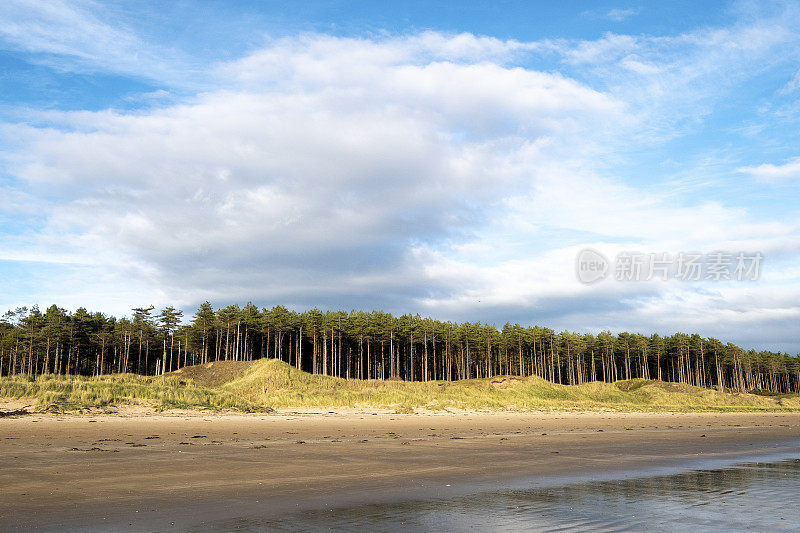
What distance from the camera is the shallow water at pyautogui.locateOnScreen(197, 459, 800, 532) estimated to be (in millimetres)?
7641

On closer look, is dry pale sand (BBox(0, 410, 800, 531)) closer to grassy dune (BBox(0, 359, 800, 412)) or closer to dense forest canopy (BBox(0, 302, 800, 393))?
grassy dune (BBox(0, 359, 800, 412))

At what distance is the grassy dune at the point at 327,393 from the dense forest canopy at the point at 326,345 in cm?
1970

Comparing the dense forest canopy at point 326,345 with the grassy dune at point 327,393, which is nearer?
the grassy dune at point 327,393

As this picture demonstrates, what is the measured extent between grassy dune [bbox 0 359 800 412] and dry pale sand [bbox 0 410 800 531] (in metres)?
6.28

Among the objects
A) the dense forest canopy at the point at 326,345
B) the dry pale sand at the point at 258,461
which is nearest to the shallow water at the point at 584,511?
the dry pale sand at the point at 258,461

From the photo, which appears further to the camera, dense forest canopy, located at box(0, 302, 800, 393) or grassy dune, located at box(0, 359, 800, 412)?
dense forest canopy, located at box(0, 302, 800, 393)

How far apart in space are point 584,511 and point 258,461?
913 cm

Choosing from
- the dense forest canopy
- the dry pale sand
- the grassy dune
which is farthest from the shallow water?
the dense forest canopy

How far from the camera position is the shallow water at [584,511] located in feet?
25.1

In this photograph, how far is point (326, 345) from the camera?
322ft

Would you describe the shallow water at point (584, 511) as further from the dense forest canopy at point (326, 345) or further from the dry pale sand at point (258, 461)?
the dense forest canopy at point (326, 345)

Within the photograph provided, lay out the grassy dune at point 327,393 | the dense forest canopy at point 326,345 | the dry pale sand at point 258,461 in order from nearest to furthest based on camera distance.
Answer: the dry pale sand at point 258,461
the grassy dune at point 327,393
the dense forest canopy at point 326,345

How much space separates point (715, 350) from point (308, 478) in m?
135

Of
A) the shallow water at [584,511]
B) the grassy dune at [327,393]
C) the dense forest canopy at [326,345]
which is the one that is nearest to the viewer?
the shallow water at [584,511]
